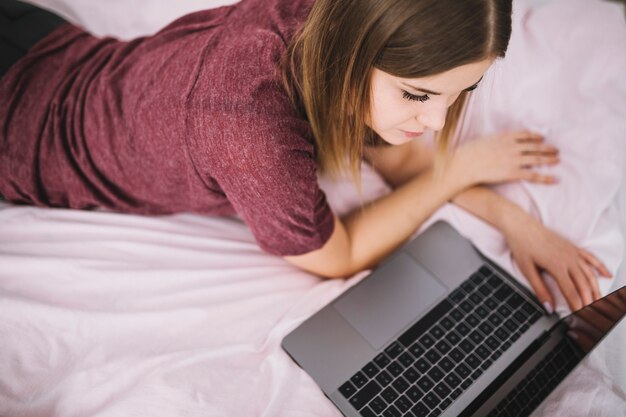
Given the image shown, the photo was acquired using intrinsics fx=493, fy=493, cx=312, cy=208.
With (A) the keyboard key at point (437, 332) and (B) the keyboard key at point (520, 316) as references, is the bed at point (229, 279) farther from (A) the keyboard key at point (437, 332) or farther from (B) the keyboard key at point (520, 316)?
(A) the keyboard key at point (437, 332)

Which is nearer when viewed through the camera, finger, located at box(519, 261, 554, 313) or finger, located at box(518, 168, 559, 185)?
finger, located at box(519, 261, 554, 313)

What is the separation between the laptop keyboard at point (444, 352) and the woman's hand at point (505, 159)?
0.20m

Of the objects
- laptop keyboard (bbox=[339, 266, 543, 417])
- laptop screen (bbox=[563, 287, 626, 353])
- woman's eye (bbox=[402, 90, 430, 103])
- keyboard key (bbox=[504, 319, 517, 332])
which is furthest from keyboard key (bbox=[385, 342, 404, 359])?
woman's eye (bbox=[402, 90, 430, 103])

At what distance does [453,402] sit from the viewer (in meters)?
0.82

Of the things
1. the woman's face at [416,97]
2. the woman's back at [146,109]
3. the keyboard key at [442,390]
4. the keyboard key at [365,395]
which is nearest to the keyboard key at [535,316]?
the keyboard key at [442,390]

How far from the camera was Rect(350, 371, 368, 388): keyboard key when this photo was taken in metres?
0.84

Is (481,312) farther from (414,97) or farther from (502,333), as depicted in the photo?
(414,97)

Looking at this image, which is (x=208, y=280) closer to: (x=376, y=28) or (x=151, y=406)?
(x=151, y=406)

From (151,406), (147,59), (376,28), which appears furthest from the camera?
(147,59)

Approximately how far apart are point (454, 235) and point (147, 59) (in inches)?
27.0

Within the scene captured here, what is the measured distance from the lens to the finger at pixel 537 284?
0.91 metres

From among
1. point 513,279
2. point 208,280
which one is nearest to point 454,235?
point 513,279

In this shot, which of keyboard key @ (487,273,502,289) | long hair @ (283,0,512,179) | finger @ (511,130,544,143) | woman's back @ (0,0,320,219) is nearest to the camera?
long hair @ (283,0,512,179)

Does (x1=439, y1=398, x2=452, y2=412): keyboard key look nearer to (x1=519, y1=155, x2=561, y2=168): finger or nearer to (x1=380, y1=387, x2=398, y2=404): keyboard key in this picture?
(x1=380, y1=387, x2=398, y2=404): keyboard key
